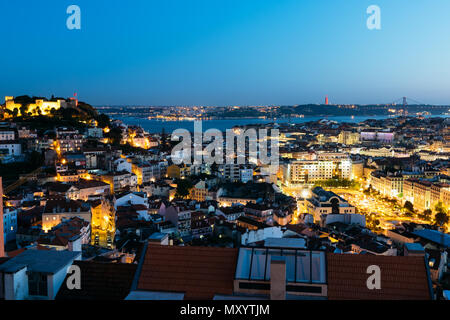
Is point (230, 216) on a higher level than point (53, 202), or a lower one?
lower

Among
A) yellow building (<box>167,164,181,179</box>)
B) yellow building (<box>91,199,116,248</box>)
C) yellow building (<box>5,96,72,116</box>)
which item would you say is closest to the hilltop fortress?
yellow building (<box>5,96,72,116</box>)

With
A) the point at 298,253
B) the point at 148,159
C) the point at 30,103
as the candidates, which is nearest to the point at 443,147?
the point at 148,159

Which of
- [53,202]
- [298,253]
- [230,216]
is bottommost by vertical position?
[230,216]

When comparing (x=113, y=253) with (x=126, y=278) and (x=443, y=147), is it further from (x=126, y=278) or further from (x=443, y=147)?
(x=443, y=147)

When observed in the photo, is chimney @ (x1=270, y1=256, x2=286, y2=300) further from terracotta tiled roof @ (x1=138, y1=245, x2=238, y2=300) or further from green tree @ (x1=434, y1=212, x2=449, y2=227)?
green tree @ (x1=434, y1=212, x2=449, y2=227)

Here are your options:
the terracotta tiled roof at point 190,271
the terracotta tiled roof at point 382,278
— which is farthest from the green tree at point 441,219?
the terracotta tiled roof at point 190,271

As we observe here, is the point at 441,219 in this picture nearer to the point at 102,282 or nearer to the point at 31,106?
the point at 102,282

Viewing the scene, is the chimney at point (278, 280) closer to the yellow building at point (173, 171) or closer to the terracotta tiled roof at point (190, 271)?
the terracotta tiled roof at point (190, 271)
